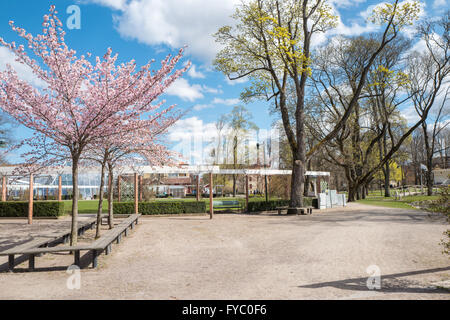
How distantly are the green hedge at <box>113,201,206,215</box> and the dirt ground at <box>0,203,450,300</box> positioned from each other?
25.5 feet

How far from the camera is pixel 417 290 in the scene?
432cm

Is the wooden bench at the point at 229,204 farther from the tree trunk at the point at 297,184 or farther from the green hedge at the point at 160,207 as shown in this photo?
the tree trunk at the point at 297,184

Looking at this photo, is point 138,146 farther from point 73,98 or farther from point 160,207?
point 160,207

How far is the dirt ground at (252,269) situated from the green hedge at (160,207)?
778cm

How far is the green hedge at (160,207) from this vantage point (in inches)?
669

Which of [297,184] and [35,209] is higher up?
[297,184]

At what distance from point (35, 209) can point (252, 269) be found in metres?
15.5

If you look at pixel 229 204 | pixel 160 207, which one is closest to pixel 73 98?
pixel 160 207

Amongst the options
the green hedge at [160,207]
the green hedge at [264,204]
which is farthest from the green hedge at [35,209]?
the green hedge at [264,204]

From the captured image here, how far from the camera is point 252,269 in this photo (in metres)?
5.64

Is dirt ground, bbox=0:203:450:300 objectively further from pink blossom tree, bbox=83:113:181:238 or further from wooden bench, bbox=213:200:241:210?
wooden bench, bbox=213:200:241:210
